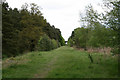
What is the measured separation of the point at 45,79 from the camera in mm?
7906

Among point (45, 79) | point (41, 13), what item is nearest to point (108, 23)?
point (45, 79)

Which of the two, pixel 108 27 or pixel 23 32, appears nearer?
pixel 108 27

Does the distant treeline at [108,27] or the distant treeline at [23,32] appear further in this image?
the distant treeline at [23,32]

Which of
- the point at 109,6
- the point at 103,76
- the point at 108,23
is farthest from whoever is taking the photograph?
the point at 109,6

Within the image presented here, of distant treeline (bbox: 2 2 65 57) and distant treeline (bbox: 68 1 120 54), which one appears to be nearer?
distant treeline (bbox: 68 1 120 54)

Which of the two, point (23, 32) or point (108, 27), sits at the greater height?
point (23, 32)

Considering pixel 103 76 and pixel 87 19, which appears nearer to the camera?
pixel 103 76

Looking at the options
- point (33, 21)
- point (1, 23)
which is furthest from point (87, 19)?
point (33, 21)

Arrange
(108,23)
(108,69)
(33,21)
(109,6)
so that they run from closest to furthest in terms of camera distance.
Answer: (108,69) < (108,23) < (109,6) < (33,21)

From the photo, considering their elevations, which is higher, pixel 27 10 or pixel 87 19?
pixel 27 10

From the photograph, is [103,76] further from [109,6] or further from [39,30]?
[39,30]

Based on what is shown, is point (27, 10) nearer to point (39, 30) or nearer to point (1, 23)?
point (39, 30)

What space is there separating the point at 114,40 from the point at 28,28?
3160cm

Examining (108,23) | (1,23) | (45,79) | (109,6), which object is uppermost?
(1,23)
